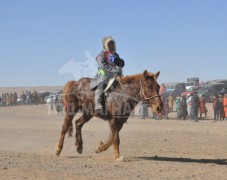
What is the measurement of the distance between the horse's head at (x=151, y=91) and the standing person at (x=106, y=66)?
700 millimetres

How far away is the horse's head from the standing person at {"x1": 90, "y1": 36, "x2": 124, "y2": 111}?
70cm

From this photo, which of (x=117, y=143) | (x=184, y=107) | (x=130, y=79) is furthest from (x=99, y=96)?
(x=184, y=107)

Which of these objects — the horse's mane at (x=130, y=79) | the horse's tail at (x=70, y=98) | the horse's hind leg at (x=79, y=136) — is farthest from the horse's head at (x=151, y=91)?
the horse's tail at (x=70, y=98)

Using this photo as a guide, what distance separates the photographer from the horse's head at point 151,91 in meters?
11.6

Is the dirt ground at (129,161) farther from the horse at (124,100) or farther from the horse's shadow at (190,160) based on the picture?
the horse at (124,100)

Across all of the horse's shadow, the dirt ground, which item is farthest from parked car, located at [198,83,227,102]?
the horse's shadow

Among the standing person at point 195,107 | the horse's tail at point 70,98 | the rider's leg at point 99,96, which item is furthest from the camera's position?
the standing person at point 195,107

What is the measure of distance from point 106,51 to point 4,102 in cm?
4794

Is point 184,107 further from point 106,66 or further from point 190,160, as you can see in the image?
point 106,66

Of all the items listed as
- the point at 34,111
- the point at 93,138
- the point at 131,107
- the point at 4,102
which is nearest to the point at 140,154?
the point at 131,107

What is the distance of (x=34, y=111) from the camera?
46.2m

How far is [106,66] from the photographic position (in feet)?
39.3

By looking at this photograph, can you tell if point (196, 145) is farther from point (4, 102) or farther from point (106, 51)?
point (4, 102)

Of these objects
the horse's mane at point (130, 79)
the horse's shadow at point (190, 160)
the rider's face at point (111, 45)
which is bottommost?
the horse's shadow at point (190, 160)
